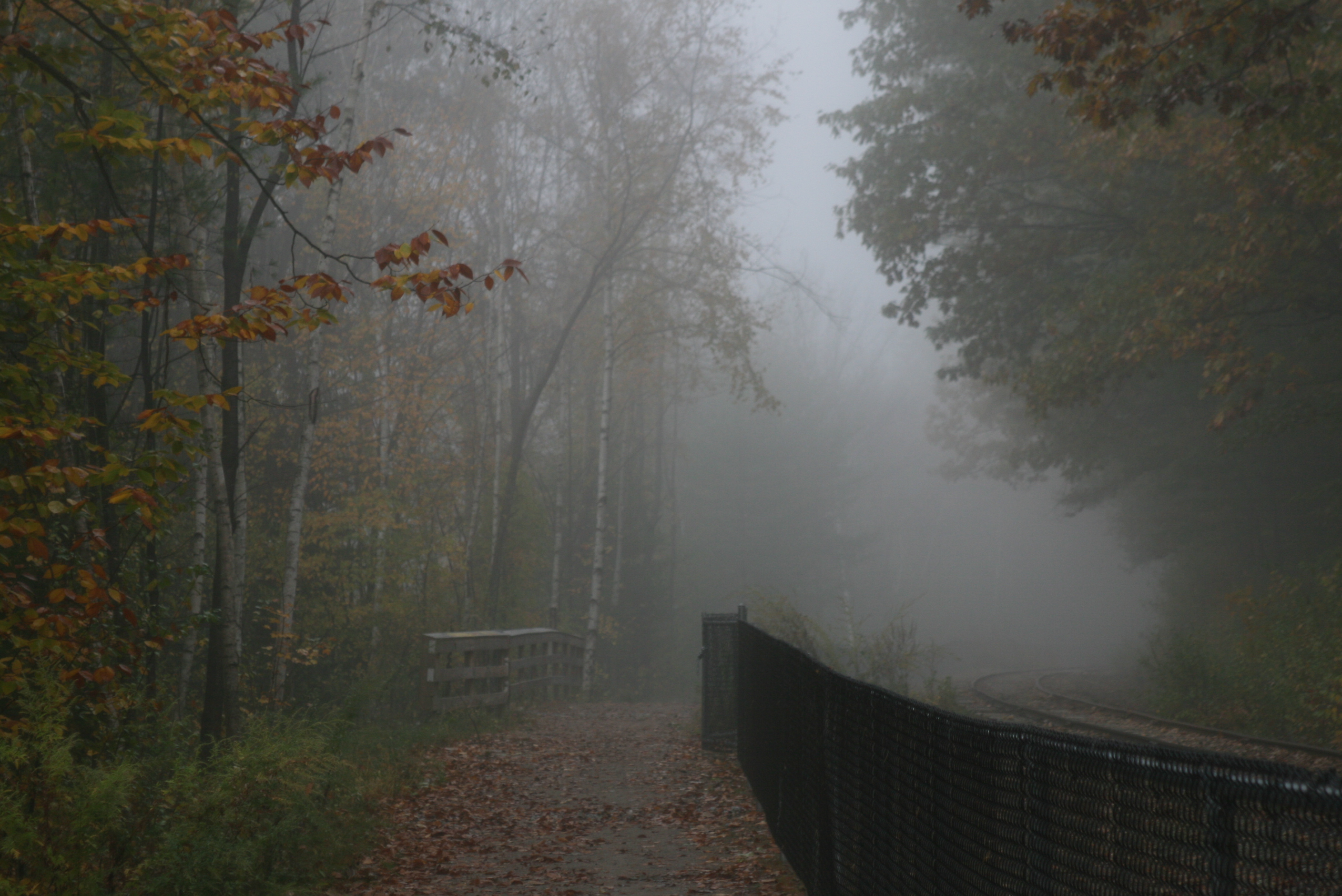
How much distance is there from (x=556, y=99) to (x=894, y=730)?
22.8 metres

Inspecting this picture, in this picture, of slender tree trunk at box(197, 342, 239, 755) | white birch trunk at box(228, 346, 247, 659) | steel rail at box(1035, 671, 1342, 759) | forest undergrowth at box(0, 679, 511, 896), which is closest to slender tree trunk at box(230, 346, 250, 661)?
white birch trunk at box(228, 346, 247, 659)

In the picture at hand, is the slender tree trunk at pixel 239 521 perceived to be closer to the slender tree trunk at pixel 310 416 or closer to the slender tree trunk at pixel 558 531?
the slender tree trunk at pixel 310 416

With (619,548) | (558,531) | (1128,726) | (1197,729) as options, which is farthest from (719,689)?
(619,548)

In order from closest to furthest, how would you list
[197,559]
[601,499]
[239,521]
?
[197,559] < [239,521] < [601,499]

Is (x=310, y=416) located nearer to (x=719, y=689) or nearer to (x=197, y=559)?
(x=197, y=559)

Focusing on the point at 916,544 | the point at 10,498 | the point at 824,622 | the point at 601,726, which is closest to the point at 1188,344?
the point at 601,726

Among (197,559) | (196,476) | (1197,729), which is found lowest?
(1197,729)

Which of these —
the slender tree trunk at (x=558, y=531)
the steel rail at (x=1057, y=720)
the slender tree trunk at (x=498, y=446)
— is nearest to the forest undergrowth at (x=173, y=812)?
the steel rail at (x=1057, y=720)

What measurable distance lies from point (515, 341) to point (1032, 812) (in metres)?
23.0

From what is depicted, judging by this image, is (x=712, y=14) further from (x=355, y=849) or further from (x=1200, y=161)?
(x=355, y=849)

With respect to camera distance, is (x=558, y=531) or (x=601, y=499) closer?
(x=601, y=499)

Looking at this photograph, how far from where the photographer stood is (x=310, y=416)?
10203mm

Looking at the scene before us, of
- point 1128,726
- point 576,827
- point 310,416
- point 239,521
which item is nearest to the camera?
point 576,827

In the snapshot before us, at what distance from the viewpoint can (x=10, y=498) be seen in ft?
20.2
